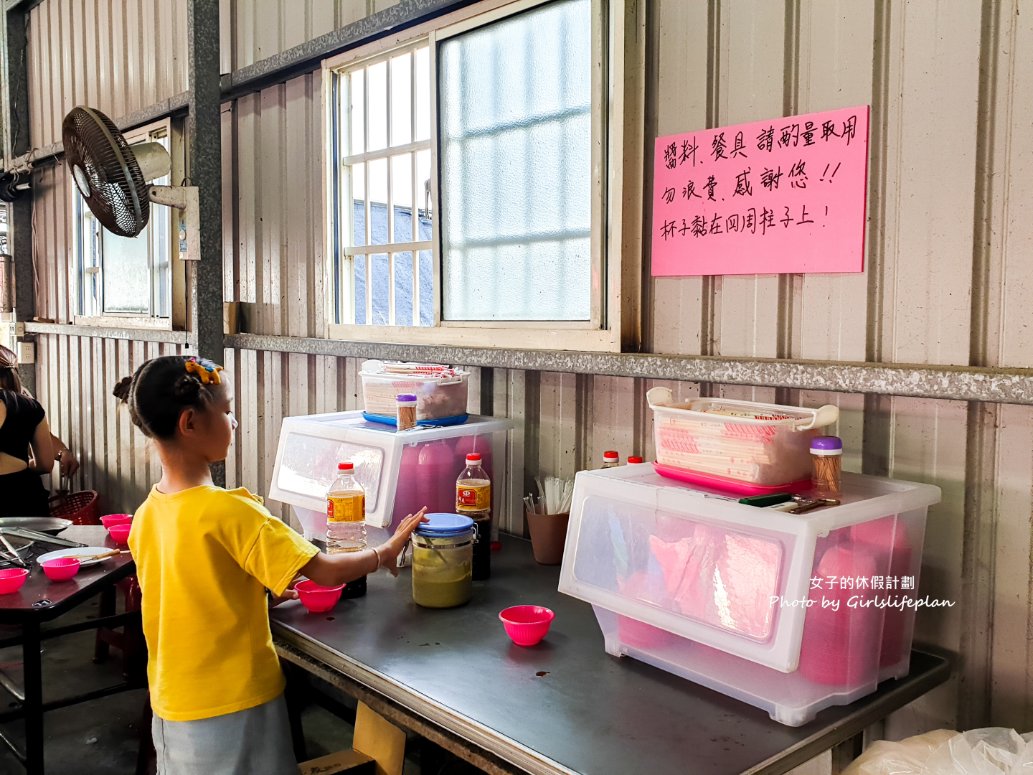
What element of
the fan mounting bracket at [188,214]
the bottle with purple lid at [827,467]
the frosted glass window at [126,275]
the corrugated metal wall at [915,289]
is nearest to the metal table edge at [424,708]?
the bottle with purple lid at [827,467]

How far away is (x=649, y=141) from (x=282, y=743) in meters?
1.74

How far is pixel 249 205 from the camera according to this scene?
3.77 metres

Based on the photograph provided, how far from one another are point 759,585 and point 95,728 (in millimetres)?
2980

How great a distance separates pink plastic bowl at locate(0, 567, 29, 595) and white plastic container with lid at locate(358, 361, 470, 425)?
3.45 ft

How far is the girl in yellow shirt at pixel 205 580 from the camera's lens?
1773 mm

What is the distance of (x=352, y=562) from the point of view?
1.85m

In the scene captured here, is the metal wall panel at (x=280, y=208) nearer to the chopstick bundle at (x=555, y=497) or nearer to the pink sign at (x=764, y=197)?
the chopstick bundle at (x=555, y=497)

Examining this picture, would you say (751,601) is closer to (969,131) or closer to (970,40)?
(969,131)

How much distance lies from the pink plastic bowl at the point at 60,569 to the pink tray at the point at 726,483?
5.69 ft

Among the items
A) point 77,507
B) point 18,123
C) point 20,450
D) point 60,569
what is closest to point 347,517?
point 60,569

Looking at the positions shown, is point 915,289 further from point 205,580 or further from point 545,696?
point 205,580

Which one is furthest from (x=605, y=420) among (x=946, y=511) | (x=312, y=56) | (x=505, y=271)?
(x=312, y=56)

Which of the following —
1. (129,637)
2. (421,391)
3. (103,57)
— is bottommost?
(129,637)

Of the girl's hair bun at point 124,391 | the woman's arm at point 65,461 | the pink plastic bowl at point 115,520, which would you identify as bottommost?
the woman's arm at point 65,461
